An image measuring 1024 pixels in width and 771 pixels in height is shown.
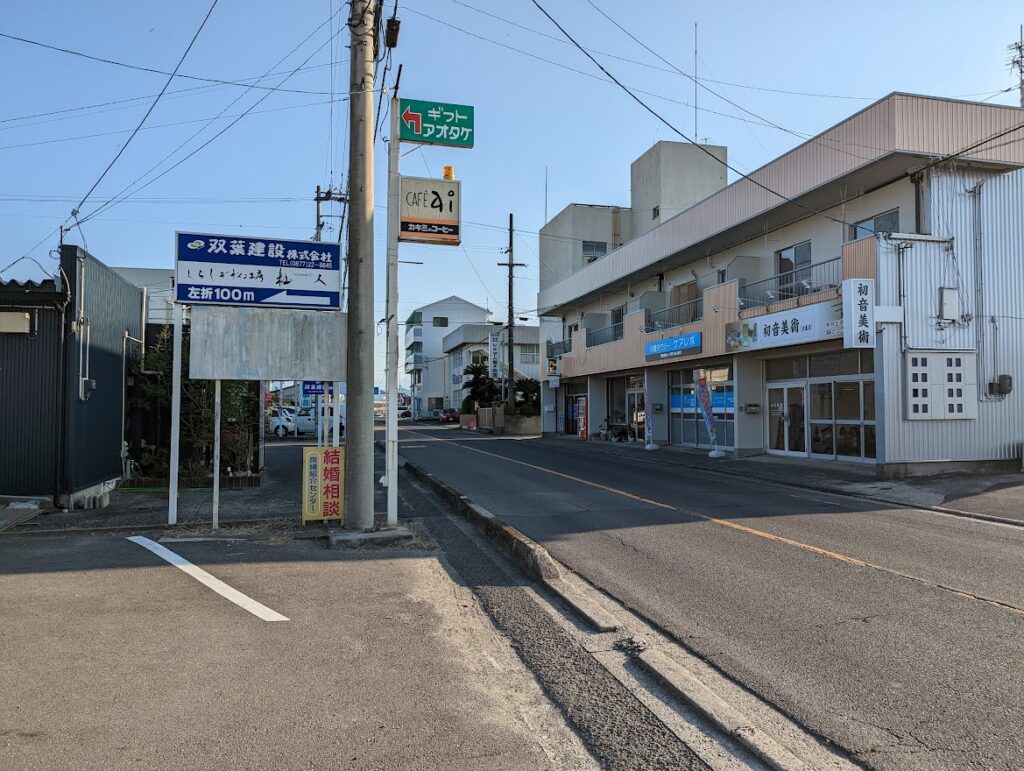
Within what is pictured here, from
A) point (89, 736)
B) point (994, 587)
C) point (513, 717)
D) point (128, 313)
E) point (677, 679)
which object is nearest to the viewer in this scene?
point (89, 736)

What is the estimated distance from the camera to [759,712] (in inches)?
155

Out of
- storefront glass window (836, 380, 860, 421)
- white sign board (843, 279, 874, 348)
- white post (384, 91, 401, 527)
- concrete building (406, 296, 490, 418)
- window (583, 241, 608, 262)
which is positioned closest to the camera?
white post (384, 91, 401, 527)

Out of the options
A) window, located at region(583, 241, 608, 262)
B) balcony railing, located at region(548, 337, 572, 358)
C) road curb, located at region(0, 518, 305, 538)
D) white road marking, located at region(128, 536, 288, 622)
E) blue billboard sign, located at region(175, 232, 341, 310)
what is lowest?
white road marking, located at region(128, 536, 288, 622)

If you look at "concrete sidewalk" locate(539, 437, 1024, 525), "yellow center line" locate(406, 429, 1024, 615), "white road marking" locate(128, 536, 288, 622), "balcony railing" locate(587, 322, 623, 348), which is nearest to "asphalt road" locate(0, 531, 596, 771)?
"white road marking" locate(128, 536, 288, 622)

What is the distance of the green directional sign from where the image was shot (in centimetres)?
947

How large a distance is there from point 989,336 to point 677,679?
15.8 meters

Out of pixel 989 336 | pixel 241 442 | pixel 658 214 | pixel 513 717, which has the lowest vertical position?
pixel 513 717

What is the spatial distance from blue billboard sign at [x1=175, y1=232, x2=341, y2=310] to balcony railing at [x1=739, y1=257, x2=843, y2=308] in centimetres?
1251

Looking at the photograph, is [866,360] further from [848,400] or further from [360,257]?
[360,257]

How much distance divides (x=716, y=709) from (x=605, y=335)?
29.5m

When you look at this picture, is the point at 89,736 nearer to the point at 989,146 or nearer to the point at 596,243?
the point at 989,146

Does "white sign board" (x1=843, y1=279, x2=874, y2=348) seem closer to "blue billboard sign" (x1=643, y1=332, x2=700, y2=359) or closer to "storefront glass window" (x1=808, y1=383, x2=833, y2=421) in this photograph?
"storefront glass window" (x1=808, y1=383, x2=833, y2=421)

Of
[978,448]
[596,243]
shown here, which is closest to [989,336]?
[978,448]

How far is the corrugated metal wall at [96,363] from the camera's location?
35.6 ft
